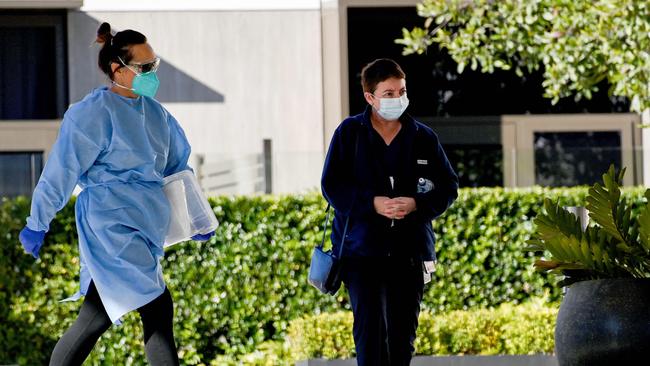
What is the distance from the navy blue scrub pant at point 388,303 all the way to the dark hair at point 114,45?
1424 millimetres

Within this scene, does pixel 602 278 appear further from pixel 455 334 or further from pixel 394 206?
pixel 455 334

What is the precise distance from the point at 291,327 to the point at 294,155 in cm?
223

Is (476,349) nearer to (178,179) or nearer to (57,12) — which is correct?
(178,179)

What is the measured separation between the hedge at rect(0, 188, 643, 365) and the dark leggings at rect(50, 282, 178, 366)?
486 centimetres

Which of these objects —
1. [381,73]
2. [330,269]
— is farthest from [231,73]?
[330,269]

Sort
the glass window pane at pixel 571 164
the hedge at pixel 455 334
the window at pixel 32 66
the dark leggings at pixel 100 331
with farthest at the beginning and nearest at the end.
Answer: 1. the window at pixel 32 66
2. the glass window pane at pixel 571 164
3. the hedge at pixel 455 334
4. the dark leggings at pixel 100 331

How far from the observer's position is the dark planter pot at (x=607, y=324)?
5.97 m

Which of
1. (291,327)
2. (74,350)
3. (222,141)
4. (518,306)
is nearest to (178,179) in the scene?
(74,350)

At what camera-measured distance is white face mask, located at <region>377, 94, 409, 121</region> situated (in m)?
6.50

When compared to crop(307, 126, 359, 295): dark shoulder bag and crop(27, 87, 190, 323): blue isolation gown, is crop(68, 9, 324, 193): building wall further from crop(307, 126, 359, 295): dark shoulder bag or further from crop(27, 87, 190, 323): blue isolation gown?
crop(27, 87, 190, 323): blue isolation gown

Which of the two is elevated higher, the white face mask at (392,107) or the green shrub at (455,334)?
the white face mask at (392,107)

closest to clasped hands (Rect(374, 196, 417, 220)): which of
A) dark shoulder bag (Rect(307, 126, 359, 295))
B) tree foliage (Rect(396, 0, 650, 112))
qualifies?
dark shoulder bag (Rect(307, 126, 359, 295))

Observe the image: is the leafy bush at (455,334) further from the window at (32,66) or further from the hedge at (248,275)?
the window at (32,66)

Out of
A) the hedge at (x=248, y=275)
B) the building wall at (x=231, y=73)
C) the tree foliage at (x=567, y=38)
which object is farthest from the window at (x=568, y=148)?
the building wall at (x=231, y=73)
